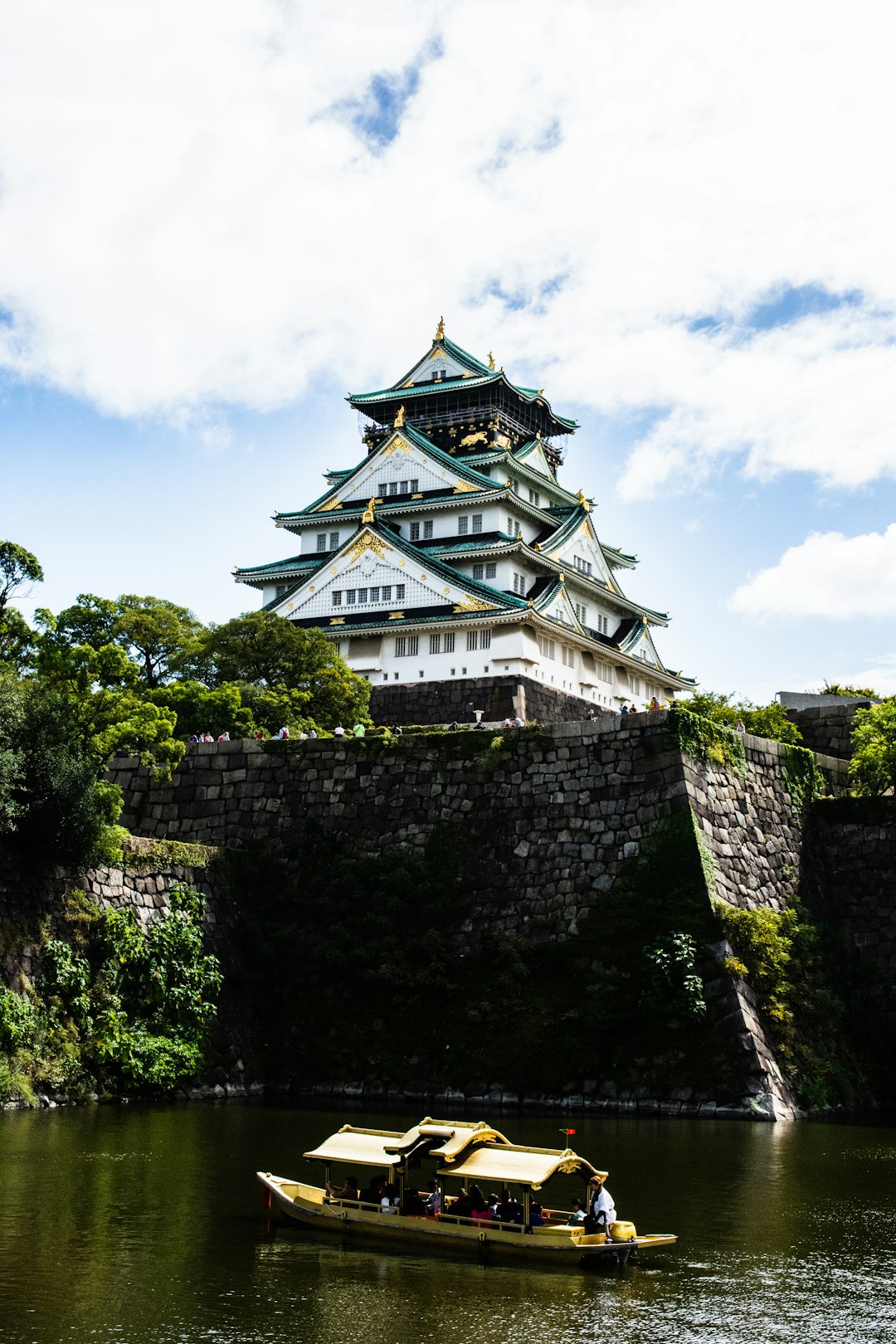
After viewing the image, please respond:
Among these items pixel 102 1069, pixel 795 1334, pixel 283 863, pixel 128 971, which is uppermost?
pixel 283 863

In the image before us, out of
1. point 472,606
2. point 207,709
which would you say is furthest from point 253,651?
point 472,606

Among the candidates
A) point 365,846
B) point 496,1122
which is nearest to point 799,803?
point 365,846

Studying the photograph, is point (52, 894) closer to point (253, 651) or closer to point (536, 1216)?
point (536, 1216)

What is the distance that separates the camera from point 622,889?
26.6 metres

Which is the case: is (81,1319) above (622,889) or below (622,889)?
below

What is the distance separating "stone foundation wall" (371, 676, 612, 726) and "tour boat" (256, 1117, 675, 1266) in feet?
104

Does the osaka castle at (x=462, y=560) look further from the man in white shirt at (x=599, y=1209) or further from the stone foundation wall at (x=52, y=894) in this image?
the man in white shirt at (x=599, y=1209)

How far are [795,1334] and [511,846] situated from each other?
17.2 m

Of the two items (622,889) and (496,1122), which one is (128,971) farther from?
(622,889)

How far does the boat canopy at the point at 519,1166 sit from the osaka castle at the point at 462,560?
33976 mm

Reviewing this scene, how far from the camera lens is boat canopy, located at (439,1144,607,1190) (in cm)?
1362

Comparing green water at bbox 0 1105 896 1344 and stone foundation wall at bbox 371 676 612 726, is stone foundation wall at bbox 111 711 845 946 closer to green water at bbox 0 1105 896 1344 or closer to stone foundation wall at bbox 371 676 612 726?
green water at bbox 0 1105 896 1344

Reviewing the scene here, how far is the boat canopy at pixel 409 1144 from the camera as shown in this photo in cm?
1455

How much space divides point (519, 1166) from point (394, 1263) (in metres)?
1.44
